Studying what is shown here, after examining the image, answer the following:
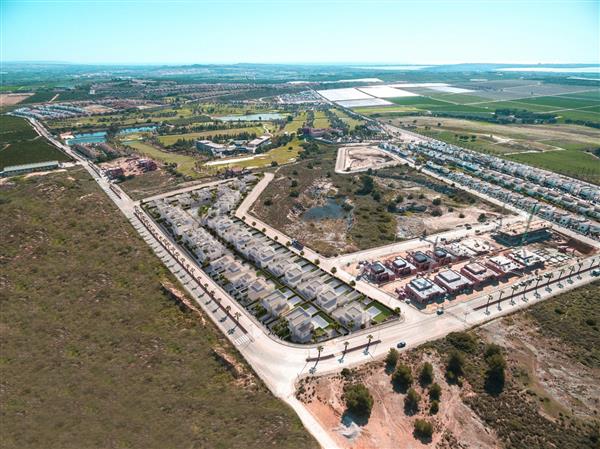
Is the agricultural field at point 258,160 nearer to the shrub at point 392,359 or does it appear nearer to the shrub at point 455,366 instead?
the shrub at point 392,359

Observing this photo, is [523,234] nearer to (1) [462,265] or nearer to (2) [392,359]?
(1) [462,265]

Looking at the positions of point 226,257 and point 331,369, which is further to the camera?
point 226,257

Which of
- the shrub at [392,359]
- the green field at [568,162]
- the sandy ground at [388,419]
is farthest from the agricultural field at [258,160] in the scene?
the sandy ground at [388,419]

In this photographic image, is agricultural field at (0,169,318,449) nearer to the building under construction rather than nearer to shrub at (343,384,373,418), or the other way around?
shrub at (343,384,373,418)

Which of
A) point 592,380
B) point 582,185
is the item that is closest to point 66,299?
point 592,380

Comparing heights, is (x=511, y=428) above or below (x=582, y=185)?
below

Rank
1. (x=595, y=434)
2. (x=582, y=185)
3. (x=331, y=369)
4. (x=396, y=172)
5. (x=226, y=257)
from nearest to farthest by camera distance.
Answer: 1. (x=595, y=434)
2. (x=331, y=369)
3. (x=226, y=257)
4. (x=582, y=185)
5. (x=396, y=172)

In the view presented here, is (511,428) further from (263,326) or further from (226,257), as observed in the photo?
(226,257)
